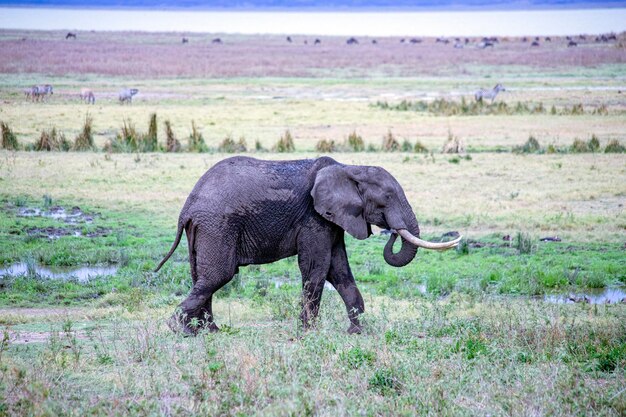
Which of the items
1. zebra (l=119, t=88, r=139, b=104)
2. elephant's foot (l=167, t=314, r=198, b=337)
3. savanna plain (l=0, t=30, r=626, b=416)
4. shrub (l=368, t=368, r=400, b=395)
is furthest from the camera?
zebra (l=119, t=88, r=139, b=104)

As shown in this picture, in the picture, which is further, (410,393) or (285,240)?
(285,240)

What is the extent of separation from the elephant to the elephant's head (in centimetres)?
1

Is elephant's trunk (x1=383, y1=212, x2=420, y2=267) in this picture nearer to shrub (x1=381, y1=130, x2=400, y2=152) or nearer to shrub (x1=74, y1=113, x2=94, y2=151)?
shrub (x1=381, y1=130, x2=400, y2=152)

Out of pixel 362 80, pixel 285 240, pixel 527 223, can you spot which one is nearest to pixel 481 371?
pixel 285 240

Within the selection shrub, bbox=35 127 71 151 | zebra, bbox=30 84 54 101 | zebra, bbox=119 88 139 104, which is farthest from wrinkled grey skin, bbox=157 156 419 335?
zebra, bbox=119 88 139 104

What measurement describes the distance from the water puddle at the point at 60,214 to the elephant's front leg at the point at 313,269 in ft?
24.2

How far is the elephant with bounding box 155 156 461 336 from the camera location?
32.2 feet

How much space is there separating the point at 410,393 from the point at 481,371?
2.31 ft

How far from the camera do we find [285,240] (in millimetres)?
10266

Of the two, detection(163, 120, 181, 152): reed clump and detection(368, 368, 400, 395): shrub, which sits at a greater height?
detection(368, 368, 400, 395): shrub

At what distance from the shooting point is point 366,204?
33.8 feet

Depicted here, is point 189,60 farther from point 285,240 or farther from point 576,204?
point 285,240

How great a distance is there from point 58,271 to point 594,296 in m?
7.20

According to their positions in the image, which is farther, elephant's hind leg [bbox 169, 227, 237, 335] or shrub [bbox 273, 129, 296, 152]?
shrub [bbox 273, 129, 296, 152]
